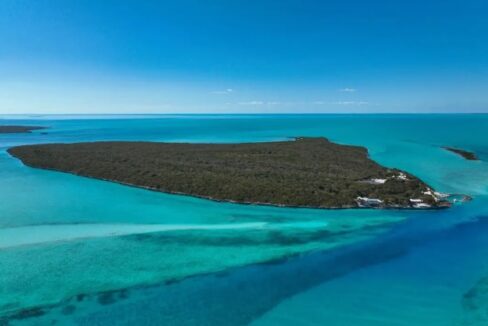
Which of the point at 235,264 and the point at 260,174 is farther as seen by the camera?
the point at 260,174

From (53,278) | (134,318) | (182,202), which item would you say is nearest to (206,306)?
(134,318)

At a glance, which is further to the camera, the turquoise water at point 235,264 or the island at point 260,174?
the island at point 260,174

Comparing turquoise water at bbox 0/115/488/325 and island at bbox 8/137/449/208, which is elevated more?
island at bbox 8/137/449/208

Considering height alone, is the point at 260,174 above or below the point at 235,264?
above

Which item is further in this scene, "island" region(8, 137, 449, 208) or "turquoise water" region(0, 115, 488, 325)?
"island" region(8, 137, 449, 208)
